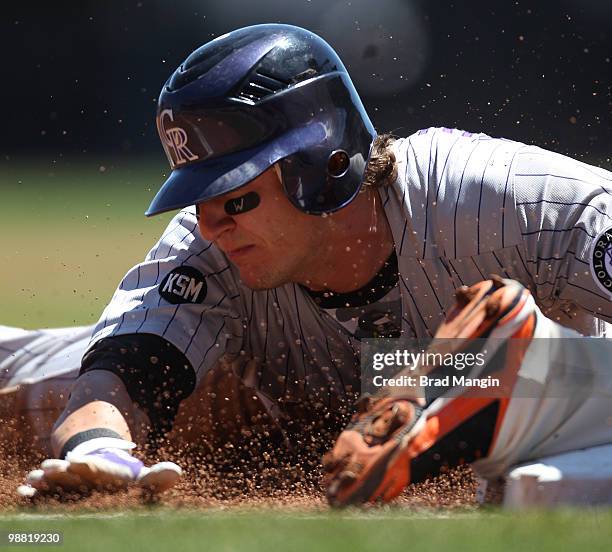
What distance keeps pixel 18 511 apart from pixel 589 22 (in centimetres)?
1272

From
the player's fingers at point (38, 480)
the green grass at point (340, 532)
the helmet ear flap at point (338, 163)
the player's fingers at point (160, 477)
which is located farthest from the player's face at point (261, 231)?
the green grass at point (340, 532)

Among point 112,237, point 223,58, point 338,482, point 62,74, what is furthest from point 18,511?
point 62,74

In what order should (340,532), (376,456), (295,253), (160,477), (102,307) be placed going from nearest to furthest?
(340,532) → (376,456) → (160,477) → (295,253) → (102,307)

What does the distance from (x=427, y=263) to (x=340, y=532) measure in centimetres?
128

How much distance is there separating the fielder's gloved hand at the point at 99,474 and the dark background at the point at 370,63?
30.1 feet

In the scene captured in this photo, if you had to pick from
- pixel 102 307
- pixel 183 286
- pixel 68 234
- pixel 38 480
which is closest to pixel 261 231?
pixel 183 286

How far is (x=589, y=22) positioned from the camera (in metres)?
14.2

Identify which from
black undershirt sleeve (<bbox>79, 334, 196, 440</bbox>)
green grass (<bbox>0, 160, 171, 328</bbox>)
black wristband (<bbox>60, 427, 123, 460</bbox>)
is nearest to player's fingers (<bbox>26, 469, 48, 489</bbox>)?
black wristband (<bbox>60, 427, 123, 460</bbox>)

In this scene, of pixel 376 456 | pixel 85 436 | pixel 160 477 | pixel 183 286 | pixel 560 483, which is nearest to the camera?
pixel 376 456

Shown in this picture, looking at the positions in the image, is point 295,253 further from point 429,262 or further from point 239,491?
point 239,491

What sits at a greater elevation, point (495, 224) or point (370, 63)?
point (370, 63)

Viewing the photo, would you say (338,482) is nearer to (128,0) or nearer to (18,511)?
(18,511)

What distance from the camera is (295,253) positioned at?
3.38 metres

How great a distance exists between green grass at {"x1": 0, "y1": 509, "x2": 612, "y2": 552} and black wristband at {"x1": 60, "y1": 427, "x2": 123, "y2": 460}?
1.66 feet
